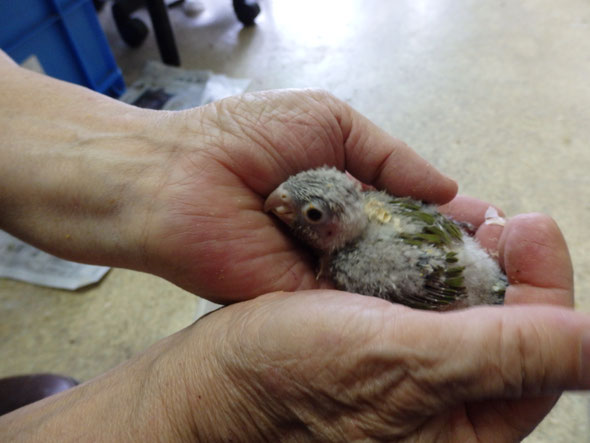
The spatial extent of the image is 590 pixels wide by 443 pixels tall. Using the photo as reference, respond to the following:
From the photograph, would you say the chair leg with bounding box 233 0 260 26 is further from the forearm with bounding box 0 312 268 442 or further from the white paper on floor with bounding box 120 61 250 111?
the forearm with bounding box 0 312 268 442

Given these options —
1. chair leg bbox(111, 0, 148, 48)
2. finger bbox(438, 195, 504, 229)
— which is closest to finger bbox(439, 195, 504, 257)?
finger bbox(438, 195, 504, 229)

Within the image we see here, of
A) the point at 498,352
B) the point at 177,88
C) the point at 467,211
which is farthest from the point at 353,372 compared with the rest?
the point at 177,88

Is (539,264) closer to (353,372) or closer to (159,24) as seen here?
(353,372)

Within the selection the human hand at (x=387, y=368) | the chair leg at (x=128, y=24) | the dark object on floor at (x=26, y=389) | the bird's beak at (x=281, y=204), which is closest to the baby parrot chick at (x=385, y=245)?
the bird's beak at (x=281, y=204)

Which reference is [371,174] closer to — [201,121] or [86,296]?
[201,121]

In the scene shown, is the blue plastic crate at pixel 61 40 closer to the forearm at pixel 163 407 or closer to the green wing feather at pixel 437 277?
the forearm at pixel 163 407
